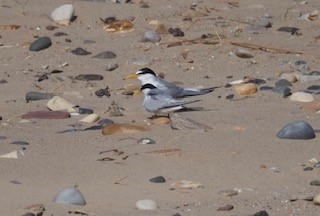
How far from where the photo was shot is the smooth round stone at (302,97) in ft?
20.8

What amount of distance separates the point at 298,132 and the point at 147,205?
4.32ft

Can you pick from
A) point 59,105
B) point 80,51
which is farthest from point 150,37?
point 59,105

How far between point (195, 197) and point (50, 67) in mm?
3253

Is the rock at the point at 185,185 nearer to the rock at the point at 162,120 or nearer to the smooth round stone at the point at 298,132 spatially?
the smooth round stone at the point at 298,132

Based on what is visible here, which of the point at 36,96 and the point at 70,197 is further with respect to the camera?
the point at 36,96

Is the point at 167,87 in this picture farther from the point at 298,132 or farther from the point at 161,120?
the point at 298,132

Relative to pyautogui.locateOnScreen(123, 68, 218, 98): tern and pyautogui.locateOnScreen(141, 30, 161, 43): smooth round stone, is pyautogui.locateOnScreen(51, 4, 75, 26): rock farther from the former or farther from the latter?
pyautogui.locateOnScreen(123, 68, 218, 98): tern

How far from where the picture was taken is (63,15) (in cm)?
846

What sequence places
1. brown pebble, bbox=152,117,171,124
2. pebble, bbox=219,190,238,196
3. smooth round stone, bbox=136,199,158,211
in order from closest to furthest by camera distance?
smooth round stone, bbox=136,199,158,211, pebble, bbox=219,190,238,196, brown pebble, bbox=152,117,171,124

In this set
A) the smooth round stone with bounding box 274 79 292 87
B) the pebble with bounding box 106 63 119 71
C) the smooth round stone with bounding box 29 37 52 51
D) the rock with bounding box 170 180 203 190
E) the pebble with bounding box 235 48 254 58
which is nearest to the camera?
the rock with bounding box 170 180 203 190

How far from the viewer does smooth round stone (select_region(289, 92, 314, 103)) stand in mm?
6352

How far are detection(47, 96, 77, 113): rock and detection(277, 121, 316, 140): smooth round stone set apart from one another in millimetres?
1502

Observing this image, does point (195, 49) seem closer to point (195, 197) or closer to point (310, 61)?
point (310, 61)

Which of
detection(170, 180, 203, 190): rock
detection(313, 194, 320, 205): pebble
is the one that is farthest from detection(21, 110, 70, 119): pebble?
detection(313, 194, 320, 205): pebble
